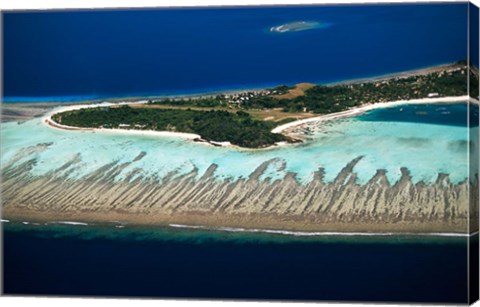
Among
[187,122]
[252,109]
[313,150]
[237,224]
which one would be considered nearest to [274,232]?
[237,224]

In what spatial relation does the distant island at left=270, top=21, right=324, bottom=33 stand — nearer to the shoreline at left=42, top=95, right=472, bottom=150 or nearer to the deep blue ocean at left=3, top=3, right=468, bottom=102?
the deep blue ocean at left=3, top=3, right=468, bottom=102

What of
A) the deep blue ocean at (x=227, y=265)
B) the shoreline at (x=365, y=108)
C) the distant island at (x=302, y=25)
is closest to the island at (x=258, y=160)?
the shoreline at (x=365, y=108)

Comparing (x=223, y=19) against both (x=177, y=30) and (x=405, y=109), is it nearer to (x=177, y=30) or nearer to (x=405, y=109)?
(x=177, y=30)

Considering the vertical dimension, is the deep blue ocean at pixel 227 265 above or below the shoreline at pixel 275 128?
below

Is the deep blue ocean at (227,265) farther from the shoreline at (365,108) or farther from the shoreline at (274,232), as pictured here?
the shoreline at (365,108)


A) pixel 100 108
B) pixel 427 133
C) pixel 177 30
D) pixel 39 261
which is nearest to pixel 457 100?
pixel 427 133

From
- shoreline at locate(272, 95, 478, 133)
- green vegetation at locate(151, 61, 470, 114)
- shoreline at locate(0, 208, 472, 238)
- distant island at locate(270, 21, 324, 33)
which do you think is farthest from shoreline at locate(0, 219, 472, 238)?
distant island at locate(270, 21, 324, 33)

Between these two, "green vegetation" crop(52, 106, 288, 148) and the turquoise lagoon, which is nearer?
the turquoise lagoon

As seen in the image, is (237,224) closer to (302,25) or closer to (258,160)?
(258,160)
